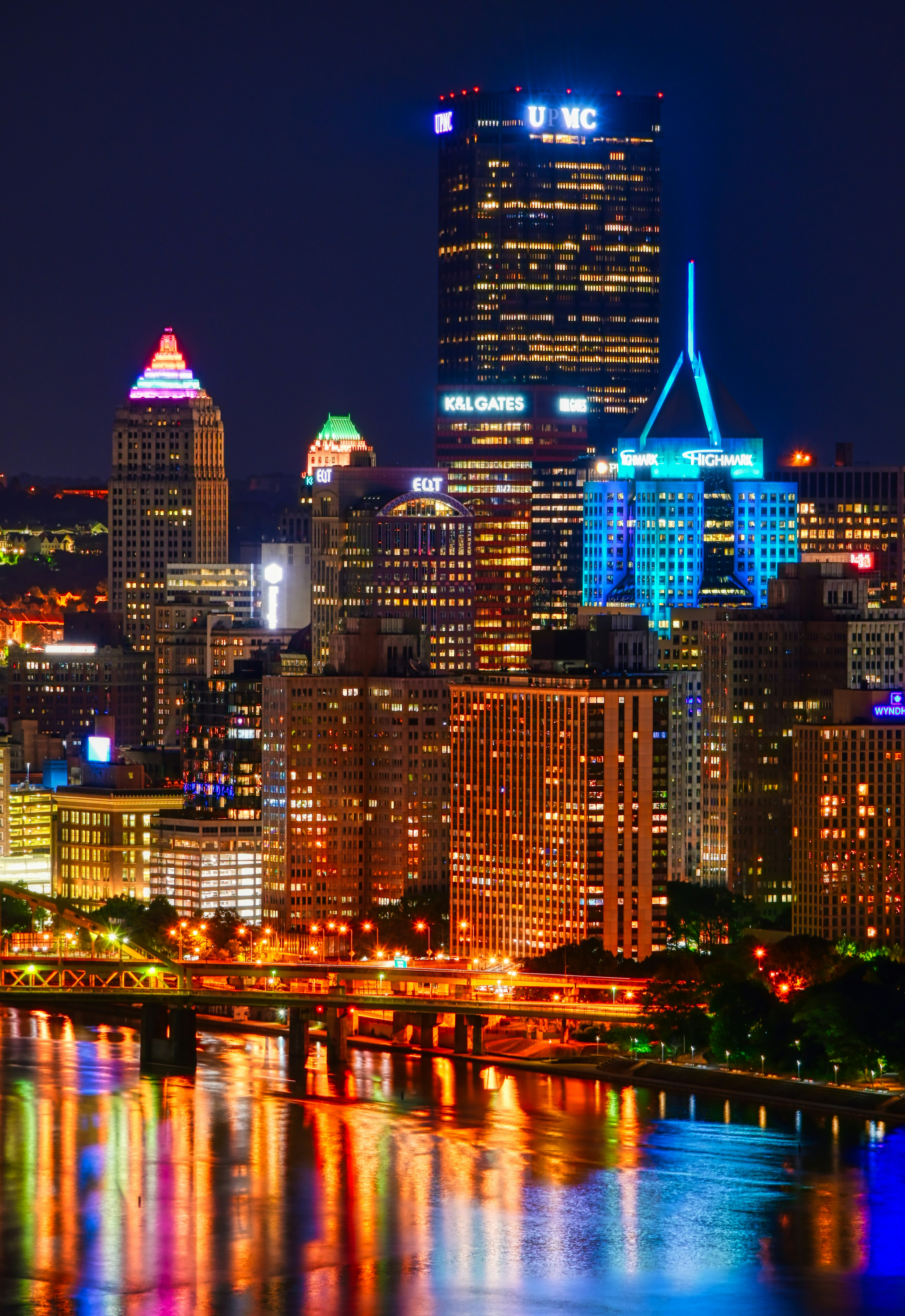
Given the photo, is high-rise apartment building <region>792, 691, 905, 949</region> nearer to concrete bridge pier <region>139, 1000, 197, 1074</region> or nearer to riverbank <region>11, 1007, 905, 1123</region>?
riverbank <region>11, 1007, 905, 1123</region>

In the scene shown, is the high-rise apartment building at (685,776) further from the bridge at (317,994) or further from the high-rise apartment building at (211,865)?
the bridge at (317,994)

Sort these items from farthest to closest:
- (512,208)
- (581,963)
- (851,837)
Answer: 1. (512,208)
2. (851,837)
3. (581,963)

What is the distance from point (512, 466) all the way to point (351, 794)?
149 feet

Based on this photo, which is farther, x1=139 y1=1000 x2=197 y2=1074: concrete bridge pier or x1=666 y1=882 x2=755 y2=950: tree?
x1=666 y1=882 x2=755 y2=950: tree

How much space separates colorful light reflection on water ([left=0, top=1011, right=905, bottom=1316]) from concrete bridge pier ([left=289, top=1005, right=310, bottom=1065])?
2.57 metres

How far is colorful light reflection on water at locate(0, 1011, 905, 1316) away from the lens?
311ft

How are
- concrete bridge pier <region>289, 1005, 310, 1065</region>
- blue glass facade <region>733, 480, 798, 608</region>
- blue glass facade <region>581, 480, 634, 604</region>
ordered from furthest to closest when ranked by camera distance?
1. blue glass facade <region>581, 480, 634, 604</region>
2. blue glass facade <region>733, 480, 798, 608</region>
3. concrete bridge pier <region>289, 1005, 310, 1065</region>

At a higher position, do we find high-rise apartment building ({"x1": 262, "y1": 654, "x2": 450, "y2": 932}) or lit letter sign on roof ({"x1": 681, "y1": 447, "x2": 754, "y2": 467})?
lit letter sign on roof ({"x1": 681, "y1": 447, "x2": 754, "y2": 467})

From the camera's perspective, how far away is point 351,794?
496ft

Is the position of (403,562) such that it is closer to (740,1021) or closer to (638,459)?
(638,459)

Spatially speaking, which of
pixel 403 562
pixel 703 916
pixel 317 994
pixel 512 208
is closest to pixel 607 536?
pixel 403 562

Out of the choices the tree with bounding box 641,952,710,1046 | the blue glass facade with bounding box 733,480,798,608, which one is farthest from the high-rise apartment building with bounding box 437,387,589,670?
the tree with bounding box 641,952,710,1046

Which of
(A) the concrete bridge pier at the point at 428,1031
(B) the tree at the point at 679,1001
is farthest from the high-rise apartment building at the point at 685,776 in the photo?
(B) the tree at the point at 679,1001

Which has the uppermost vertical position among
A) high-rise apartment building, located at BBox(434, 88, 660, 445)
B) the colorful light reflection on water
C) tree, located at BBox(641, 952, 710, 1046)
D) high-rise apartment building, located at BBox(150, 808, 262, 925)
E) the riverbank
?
high-rise apartment building, located at BBox(434, 88, 660, 445)
